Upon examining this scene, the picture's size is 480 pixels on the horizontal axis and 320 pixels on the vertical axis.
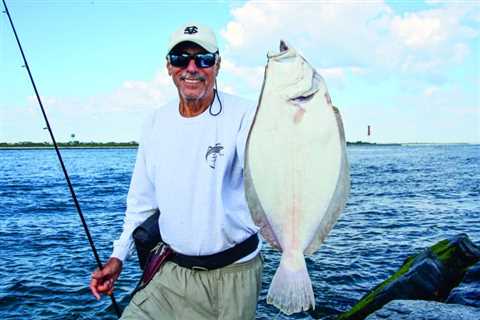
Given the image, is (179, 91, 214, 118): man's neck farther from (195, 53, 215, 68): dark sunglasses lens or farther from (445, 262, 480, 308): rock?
(445, 262, 480, 308): rock

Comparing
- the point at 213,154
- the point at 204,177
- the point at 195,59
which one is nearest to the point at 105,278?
the point at 204,177

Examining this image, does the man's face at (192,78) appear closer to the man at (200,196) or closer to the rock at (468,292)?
the man at (200,196)

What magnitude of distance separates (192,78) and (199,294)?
5.19ft

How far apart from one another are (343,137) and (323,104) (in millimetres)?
173

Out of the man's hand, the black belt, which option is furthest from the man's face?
the man's hand

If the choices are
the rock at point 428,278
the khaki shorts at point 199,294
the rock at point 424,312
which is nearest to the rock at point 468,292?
the rock at point 428,278

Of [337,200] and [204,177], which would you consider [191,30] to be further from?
[337,200]

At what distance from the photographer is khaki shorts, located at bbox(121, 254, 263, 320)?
12.0 feet

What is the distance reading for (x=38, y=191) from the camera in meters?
30.7

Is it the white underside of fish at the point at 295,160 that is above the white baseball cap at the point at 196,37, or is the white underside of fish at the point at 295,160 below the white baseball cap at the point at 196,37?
below

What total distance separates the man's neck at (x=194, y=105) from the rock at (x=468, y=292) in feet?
16.1

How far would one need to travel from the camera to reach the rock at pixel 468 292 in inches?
263

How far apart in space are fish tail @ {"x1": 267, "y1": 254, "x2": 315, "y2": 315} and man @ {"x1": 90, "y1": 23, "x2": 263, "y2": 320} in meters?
1.09

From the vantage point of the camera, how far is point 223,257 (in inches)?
143
